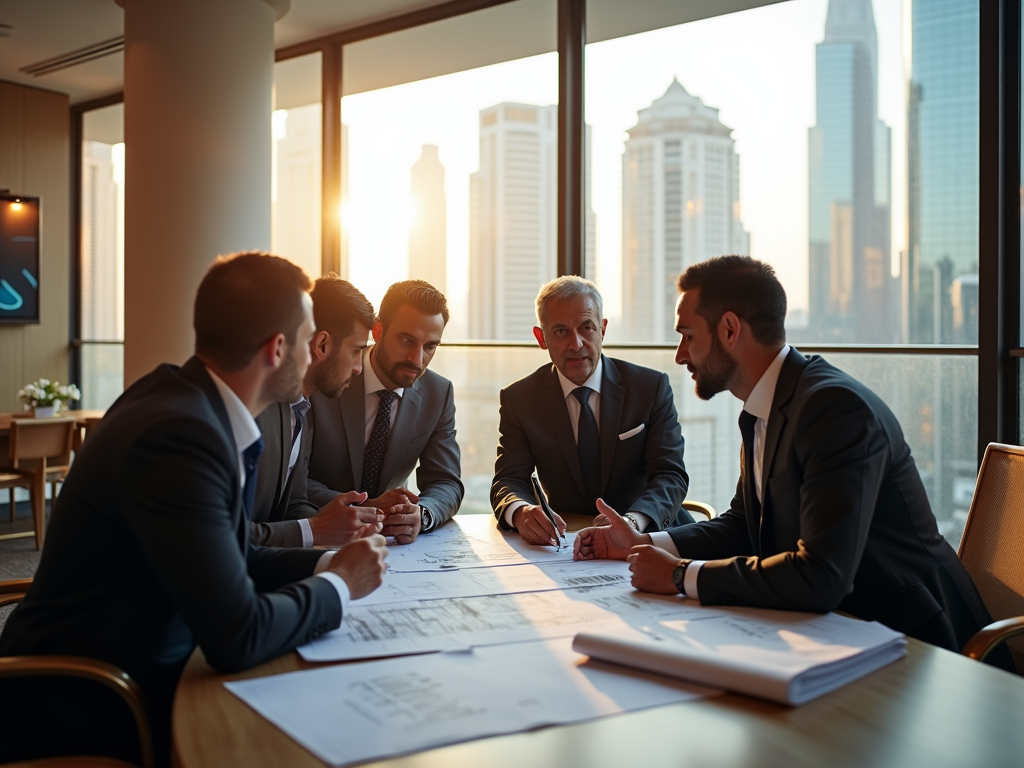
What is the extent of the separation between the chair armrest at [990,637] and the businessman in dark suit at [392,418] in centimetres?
170

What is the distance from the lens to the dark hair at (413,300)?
3.06 metres

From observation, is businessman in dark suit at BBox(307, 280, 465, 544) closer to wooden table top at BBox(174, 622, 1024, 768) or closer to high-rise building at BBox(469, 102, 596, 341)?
wooden table top at BBox(174, 622, 1024, 768)

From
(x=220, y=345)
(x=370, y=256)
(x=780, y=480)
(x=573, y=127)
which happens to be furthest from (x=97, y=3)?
(x=780, y=480)

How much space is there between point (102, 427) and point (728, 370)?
1524mm

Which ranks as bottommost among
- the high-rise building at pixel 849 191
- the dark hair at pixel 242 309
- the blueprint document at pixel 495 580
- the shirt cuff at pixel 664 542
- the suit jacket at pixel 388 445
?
the blueprint document at pixel 495 580

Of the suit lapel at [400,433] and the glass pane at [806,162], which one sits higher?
the glass pane at [806,162]

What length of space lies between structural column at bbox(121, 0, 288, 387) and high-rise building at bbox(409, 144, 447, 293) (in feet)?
3.39

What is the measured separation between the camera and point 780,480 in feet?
6.46

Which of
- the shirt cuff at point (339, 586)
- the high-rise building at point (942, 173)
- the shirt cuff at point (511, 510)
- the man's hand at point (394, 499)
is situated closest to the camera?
the shirt cuff at point (339, 586)

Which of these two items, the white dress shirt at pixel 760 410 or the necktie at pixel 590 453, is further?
the necktie at pixel 590 453

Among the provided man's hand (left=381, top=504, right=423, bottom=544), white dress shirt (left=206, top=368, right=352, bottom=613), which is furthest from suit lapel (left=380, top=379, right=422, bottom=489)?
white dress shirt (left=206, top=368, right=352, bottom=613)

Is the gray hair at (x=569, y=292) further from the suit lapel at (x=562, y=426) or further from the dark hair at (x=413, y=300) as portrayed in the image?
the dark hair at (x=413, y=300)

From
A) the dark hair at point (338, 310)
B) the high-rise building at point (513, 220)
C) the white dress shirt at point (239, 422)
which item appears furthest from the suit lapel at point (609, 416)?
the high-rise building at point (513, 220)

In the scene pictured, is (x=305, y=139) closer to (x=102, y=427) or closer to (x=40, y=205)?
(x=40, y=205)
